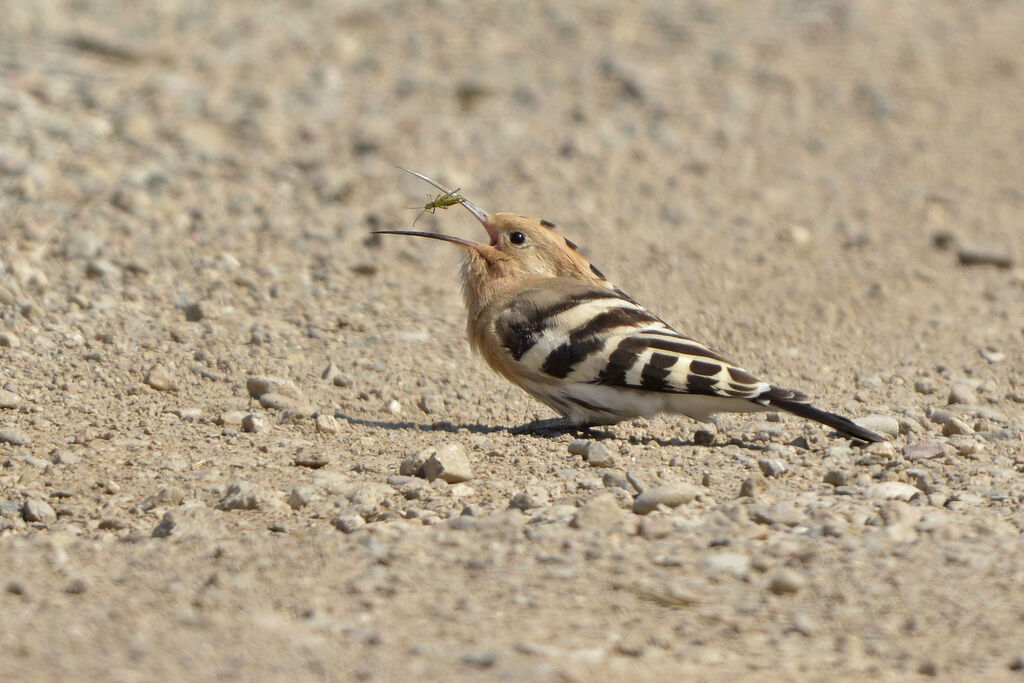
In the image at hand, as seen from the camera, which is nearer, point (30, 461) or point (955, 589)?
point (955, 589)

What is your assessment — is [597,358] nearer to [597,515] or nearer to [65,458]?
[597,515]

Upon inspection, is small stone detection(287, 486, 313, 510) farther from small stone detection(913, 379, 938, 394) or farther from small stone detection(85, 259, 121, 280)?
small stone detection(913, 379, 938, 394)

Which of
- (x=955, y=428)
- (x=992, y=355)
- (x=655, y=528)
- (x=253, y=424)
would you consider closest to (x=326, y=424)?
(x=253, y=424)

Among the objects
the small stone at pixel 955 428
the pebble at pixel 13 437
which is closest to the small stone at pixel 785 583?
the small stone at pixel 955 428

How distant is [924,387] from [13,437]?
3.85m

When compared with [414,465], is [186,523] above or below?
below

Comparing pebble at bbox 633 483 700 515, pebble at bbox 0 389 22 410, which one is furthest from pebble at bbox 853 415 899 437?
pebble at bbox 0 389 22 410

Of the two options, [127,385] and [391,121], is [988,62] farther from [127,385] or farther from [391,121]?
[127,385]

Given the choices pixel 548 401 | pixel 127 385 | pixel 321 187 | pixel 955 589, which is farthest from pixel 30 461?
pixel 321 187

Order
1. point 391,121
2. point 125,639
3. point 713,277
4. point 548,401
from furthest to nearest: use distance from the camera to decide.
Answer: point 391,121 < point 713,277 < point 548,401 < point 125,639

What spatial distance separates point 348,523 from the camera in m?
4.37

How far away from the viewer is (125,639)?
11.6ft

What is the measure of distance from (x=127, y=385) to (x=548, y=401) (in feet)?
5.76

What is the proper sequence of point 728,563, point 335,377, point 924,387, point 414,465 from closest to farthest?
point 728,563 → point 414,465 → point 335,377 → point 924,387
